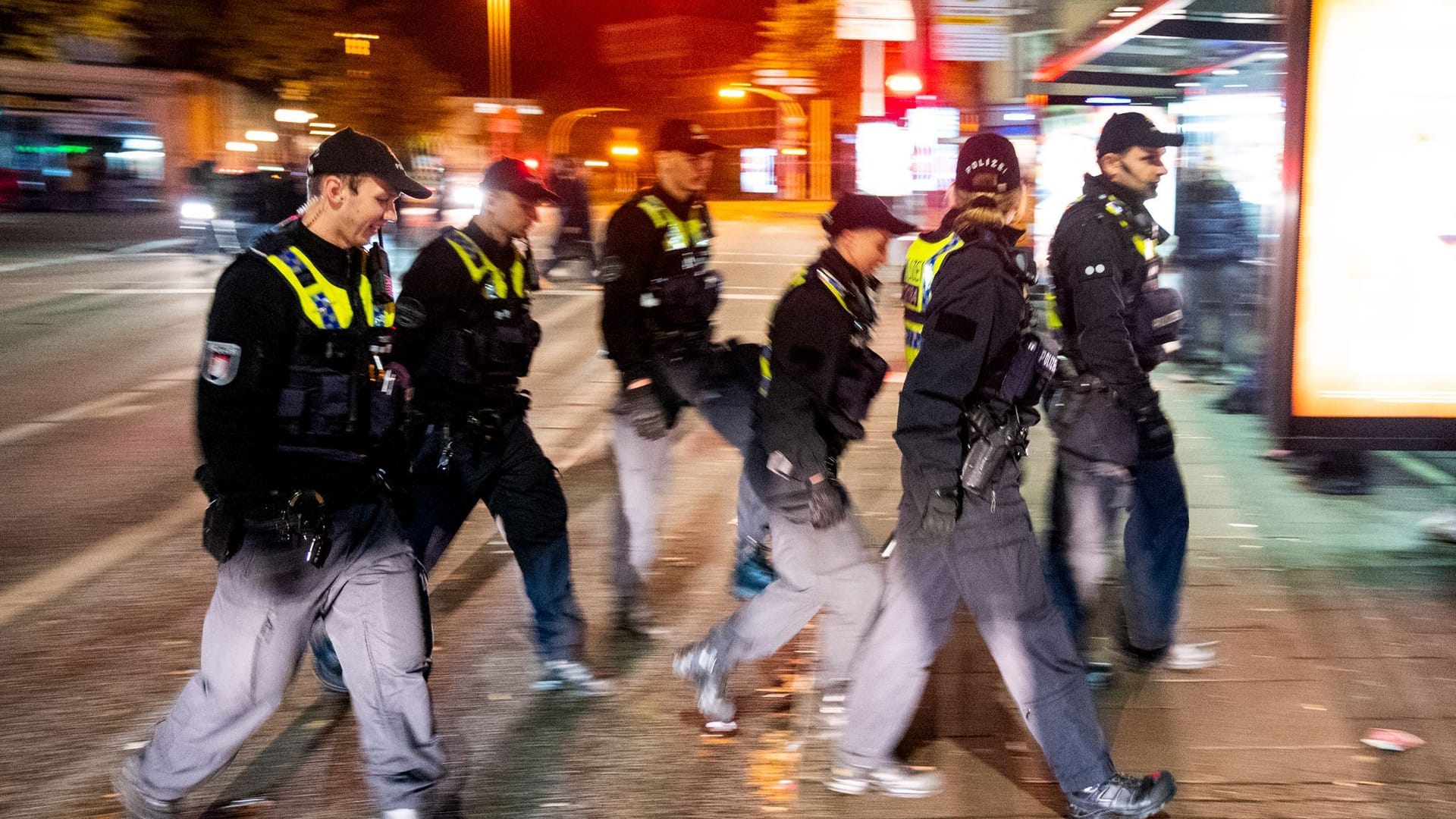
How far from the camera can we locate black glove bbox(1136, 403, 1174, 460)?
454 centimetres

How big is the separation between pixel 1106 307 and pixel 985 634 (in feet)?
4.21

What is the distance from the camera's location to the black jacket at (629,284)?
16.7 feet

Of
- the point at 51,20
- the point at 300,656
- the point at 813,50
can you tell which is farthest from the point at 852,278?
the point at 813,50

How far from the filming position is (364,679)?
11.2 feet

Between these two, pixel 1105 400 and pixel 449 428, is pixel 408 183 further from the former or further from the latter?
pixel 1105 400

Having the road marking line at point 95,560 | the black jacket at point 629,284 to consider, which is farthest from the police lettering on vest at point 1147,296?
the road marking line at point 95,560

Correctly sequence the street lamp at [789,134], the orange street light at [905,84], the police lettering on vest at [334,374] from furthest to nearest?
the street lamp at [789,134], the orange street light at [905,84], the police lettering on vest at [334,374]

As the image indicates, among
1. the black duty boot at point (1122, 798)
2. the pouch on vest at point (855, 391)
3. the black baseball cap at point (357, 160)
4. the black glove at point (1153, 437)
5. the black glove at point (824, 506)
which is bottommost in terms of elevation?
the black duty boot at point (1122, 798)

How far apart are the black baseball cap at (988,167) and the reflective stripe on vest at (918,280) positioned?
0.78 meters

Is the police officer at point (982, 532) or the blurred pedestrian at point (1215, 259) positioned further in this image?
the blurred pedestrian at point (1215, 259)

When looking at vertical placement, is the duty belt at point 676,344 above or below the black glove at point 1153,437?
above

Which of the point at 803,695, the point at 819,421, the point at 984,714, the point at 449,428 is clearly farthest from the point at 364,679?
the point at 984,714

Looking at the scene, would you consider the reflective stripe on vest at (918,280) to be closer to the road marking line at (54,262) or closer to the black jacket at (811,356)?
the black jacket at (811,356)

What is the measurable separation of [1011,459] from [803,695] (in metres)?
1.46
